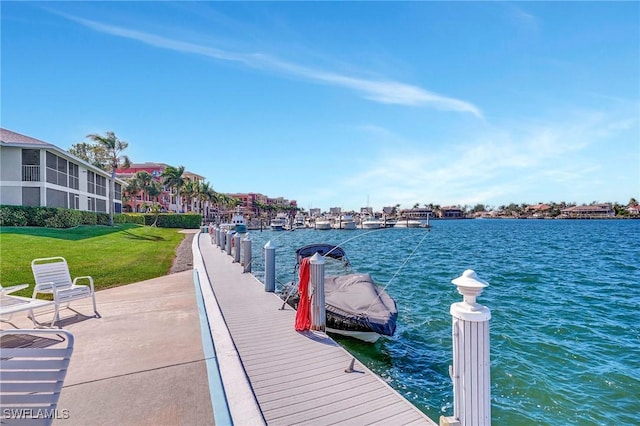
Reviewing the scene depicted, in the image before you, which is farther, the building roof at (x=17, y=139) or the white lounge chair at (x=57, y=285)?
Result: the building roof at (x=17, y=139)

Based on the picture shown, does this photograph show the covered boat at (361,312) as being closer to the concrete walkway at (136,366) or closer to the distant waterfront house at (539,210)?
the concrete walkway at (136,366)

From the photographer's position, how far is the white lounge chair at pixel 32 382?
238 cm

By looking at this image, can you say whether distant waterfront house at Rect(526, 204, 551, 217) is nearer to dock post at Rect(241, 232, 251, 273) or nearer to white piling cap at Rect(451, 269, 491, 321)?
dock post at Rect(241, 232, 251, 273)

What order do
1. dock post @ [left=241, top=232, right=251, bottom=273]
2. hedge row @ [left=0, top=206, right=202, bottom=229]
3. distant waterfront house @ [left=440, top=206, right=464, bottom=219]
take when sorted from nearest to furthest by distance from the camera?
dock post @ [left=241, top=232, right=251, bottom=273], hedge row @ [left=0, top=206, right=202, bottom=229], distant waterfront house @ [left=440, top=206, right=464, bottom=219]

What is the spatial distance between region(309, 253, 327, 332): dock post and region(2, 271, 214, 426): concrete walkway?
204cm

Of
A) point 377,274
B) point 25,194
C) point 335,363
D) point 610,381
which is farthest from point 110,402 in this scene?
point 25,194

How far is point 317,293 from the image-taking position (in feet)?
19.0

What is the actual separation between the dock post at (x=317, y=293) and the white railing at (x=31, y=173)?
27.7 meters

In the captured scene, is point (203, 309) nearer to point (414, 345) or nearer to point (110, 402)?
point (110, 402)

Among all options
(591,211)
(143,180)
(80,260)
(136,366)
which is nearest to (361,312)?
(136,366)

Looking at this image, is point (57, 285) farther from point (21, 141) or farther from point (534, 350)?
point (21, 141)

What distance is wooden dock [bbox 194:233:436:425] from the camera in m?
→ 3.45

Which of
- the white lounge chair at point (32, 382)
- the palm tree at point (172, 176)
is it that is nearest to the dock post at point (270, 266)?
the white lounge chair at point (32, 382)

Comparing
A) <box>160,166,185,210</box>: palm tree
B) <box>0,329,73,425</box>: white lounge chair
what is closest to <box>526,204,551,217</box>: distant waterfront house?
<box>160,166,185,210</box>: palm tree
